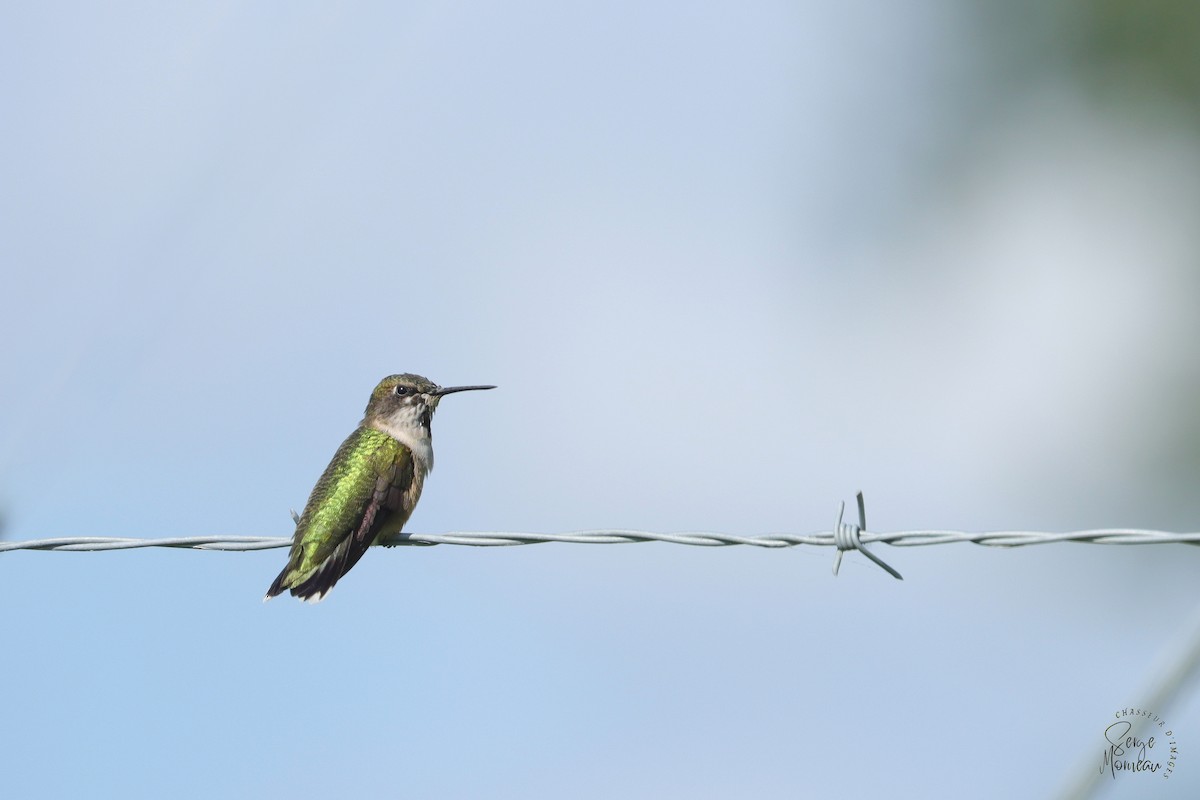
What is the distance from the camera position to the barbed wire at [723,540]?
19.4ft

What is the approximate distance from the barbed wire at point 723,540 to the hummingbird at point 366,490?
138 centimetres

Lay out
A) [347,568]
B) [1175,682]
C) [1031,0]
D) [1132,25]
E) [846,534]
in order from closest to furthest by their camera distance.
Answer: [1175,682] < [846,534] < [347,568] < [1132,25] < [1031,0]

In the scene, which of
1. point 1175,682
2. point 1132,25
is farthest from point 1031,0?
point 1175,682

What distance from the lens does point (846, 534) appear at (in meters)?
6.28

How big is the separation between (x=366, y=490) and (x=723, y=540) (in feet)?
11.2

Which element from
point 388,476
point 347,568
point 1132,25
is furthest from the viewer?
point 1132,25

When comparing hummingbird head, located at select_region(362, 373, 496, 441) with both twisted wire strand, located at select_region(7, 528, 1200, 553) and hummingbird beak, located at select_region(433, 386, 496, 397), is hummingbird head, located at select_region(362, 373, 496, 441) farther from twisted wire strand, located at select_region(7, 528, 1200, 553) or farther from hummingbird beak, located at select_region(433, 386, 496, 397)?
twisted wire strand, located at select_region(7, 528, 1200, 553)

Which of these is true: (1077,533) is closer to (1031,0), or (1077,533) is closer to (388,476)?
(388,476)

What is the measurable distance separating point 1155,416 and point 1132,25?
24.2 feet

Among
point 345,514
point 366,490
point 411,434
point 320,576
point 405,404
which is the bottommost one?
point 320,576

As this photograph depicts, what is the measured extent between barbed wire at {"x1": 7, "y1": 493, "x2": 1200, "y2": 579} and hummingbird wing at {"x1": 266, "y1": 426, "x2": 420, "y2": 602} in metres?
1.38

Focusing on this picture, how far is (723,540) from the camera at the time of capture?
21.4ft

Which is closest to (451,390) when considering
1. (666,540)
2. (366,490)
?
(366,490)

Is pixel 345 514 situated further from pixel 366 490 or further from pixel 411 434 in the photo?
pixel 411 434
